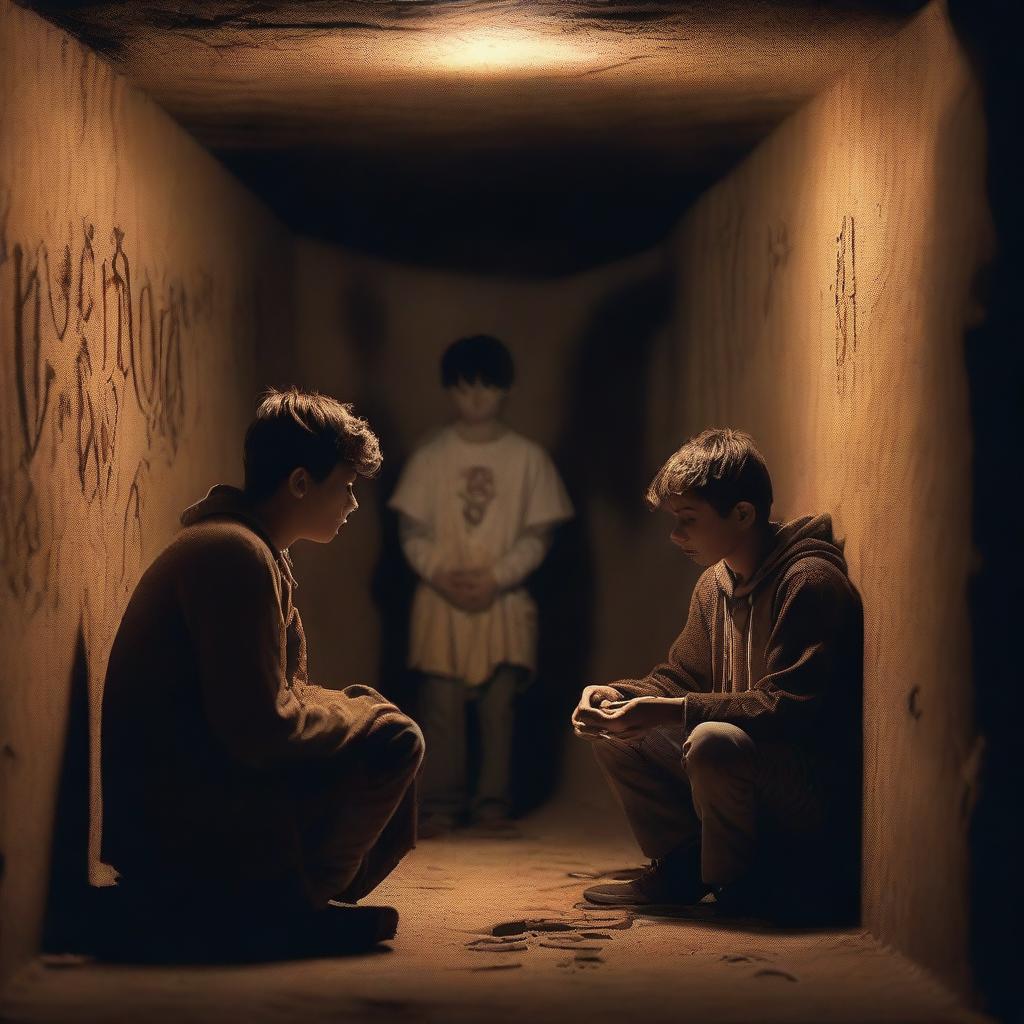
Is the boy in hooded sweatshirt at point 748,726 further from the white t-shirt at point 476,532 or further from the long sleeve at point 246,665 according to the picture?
the white t-shirt at point 476,532

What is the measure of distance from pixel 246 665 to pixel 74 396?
94cm

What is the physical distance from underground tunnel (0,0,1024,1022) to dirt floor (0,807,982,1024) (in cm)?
2

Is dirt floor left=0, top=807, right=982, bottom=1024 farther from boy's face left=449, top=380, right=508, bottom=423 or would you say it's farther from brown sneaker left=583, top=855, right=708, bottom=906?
boy's face left=449, top=380, right=508, bottom=423

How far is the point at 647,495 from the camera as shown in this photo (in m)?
5.38

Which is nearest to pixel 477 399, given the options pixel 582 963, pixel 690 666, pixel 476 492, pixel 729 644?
pixel 476 492

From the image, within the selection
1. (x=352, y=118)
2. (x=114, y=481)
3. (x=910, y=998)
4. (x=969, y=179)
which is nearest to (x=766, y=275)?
(x=352, y=118)

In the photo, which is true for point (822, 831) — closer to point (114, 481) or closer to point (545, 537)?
point (114, 481)

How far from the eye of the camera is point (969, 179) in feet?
13.2

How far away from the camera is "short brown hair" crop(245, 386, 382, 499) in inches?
181

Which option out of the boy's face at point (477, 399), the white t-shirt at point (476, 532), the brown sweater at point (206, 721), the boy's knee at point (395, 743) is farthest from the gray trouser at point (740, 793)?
the boy's face at point (477, 399)

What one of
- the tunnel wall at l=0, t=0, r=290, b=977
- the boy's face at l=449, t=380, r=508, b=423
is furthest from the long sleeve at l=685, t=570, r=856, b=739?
the boy's face at l=449, t=380, r=508, b=423

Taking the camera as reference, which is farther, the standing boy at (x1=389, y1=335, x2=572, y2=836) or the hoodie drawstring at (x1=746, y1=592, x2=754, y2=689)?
the standing boy at (x1=389, y1=335, x2=572, y2=836)

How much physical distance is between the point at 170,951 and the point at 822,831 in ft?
5.98

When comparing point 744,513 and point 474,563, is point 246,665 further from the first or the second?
point 474,563
